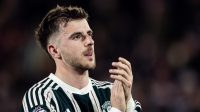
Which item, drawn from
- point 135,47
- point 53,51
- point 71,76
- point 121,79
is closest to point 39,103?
point 71,76

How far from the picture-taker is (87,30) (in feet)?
16.2

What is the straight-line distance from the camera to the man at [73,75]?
4766 mm

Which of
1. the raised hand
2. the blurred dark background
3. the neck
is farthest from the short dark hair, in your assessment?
the blurred dark background

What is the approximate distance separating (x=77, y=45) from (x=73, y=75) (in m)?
0.23

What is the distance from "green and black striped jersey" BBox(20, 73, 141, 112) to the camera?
4723 mm

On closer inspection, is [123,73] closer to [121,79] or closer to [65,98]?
[121,79]

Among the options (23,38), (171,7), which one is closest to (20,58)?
(23,38)

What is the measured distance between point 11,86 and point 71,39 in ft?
13.5

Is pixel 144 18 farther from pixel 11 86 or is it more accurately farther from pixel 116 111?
pixel 116 111

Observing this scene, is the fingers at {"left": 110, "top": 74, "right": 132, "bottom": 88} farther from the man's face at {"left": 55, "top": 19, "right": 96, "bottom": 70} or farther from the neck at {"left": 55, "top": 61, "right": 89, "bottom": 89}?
the neck at {"left": 55, "top": 61, "right": 89, "bottom": 89}

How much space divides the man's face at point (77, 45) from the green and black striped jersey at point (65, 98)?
0.19 meters

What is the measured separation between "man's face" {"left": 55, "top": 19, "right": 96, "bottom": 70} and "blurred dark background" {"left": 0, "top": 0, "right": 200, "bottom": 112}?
11.9 ft

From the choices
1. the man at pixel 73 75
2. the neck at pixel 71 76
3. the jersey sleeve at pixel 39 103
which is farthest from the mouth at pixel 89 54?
the jersey sleeve at pixel 39 103

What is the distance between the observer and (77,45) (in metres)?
4.88
